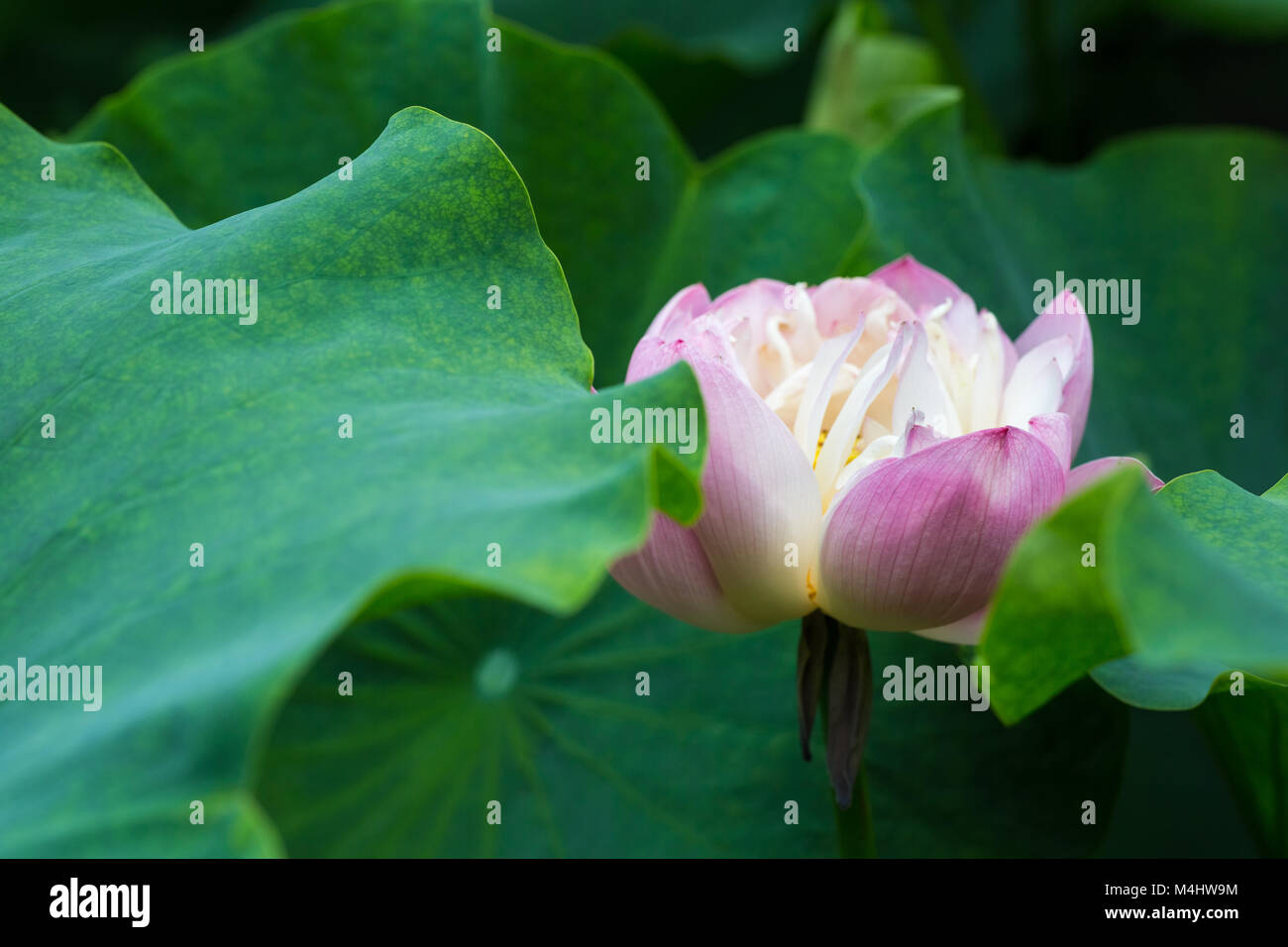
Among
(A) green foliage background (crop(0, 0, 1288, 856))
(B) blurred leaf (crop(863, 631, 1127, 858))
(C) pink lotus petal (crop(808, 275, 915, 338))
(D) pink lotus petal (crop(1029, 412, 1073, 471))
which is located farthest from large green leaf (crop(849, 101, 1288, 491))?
(D) pink lotus petal (crop(1029, 412, 1073, 471))

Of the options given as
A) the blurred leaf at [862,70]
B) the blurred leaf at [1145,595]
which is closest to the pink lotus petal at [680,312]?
the blurred leaf at [1145,595]

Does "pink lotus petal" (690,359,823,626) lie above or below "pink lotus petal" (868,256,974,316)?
below

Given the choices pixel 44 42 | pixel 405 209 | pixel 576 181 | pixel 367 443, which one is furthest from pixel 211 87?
pixel 44 42

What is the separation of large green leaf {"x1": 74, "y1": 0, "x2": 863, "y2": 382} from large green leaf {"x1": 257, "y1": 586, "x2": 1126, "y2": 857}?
259 mm

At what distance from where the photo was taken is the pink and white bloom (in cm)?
53

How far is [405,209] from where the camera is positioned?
2.11 ft

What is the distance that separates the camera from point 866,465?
547 mm

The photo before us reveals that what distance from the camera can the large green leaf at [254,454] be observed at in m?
0.42

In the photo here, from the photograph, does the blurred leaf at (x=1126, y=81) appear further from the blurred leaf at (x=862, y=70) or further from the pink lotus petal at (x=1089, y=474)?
the pink lotus petal at (x=1089, y=474)

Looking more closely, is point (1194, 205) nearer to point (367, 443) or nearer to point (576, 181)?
point (576, 181)

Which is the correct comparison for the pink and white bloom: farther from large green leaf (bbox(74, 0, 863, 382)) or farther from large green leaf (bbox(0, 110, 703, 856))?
large green leaf (bbox(74, 0, 863, 382))

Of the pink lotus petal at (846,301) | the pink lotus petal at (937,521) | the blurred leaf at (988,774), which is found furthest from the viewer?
the blurred leaf at (988,774)

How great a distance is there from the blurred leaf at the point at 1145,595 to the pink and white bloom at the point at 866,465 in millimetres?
45
